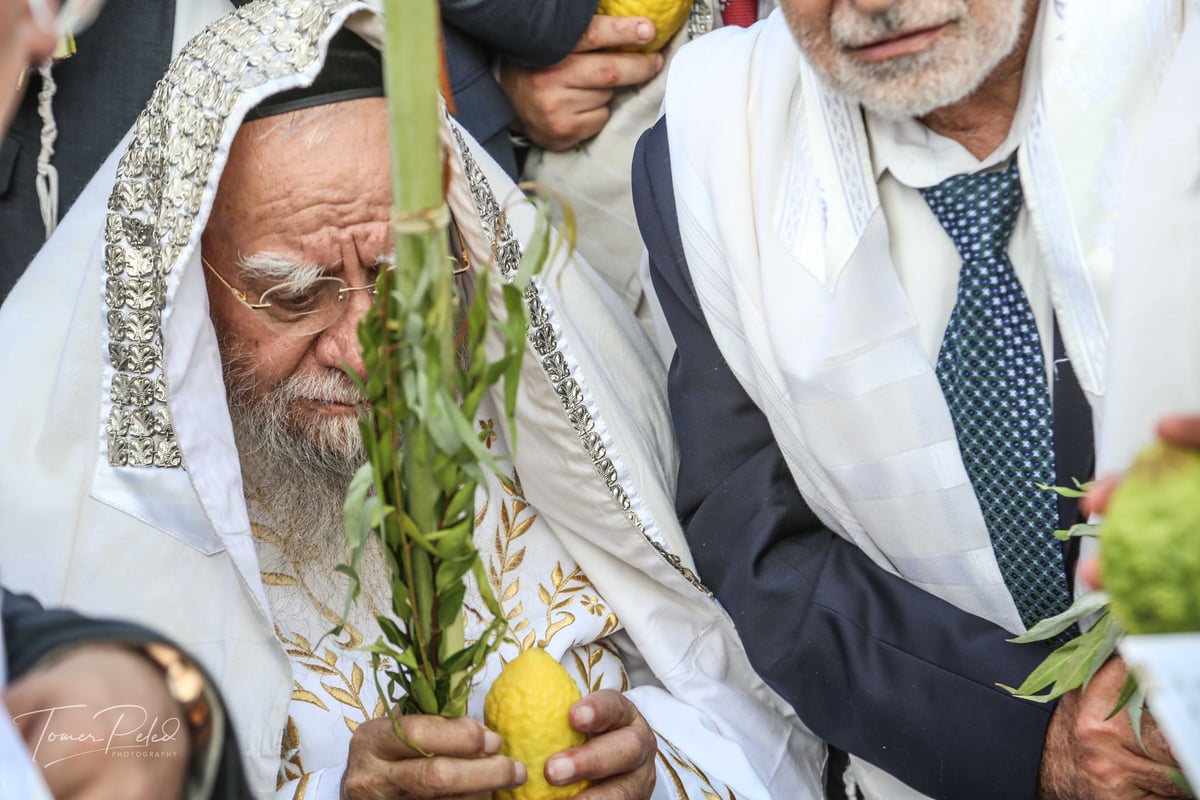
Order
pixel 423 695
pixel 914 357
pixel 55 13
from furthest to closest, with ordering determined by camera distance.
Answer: pixel 914 357 → pixel 423 695 → pixel 55 13

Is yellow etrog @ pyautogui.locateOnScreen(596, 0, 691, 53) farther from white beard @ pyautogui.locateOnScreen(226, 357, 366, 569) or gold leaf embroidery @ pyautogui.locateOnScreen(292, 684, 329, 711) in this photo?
gold leaf embroidery @ pyautogui.locateOnScreen(292, 684, 329, 711)

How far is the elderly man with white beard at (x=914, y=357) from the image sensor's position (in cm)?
220

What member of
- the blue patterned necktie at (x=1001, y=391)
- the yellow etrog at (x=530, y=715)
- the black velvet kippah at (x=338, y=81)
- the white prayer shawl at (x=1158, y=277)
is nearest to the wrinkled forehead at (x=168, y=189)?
the black velvet kippah at (x=338, y=81)

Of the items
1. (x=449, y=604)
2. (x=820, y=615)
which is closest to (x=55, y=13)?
(x=449, y=604)

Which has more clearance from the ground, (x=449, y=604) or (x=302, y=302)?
(x=302, y=302)

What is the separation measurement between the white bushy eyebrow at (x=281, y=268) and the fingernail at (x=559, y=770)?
3.39ft

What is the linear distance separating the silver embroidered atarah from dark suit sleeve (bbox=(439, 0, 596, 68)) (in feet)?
1.88

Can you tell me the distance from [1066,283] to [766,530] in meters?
0.72

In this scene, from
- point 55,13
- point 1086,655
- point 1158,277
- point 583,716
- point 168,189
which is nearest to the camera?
point 55,13

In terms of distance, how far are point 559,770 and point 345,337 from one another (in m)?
0.97

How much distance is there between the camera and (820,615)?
2439mm

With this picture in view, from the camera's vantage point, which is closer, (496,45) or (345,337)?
(345,337)

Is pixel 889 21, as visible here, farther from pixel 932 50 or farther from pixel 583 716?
pixel 583 716

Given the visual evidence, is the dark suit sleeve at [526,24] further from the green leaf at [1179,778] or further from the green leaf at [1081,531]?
the green leaf at [1179,778]
